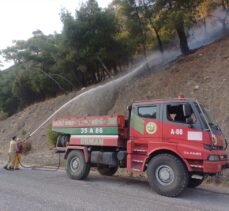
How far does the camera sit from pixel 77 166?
41.5 ft

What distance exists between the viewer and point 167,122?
10312 mm

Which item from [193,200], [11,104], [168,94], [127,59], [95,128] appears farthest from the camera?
[11,104]

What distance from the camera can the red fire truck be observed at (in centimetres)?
966

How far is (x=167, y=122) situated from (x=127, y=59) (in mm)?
18661

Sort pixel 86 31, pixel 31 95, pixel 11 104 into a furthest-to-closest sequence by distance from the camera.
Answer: pixel 11 104
pixel 31 95
pixel 86 31

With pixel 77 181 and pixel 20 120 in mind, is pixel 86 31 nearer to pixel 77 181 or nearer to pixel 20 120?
pixel 20 120

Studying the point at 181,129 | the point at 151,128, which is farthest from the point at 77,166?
the point at 181,129

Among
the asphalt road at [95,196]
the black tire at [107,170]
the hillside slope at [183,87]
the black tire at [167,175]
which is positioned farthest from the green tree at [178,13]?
the black tire at [167,175]

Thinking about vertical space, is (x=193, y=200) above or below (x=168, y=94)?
below

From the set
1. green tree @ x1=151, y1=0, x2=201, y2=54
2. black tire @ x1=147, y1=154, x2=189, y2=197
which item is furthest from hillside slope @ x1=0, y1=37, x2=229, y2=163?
black tire @ x1=147, y1=154, x2=189, y2=197

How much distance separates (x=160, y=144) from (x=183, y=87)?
977 centimetres

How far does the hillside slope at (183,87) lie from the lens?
17.5 meters

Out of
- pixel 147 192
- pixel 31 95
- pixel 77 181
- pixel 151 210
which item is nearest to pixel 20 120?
pixel 31 95

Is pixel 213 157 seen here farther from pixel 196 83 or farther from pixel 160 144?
pixel 196 83
